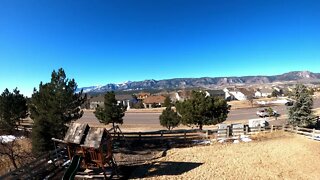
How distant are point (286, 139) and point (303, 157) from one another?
17.8 ft

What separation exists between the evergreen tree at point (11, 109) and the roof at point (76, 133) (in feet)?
66.7

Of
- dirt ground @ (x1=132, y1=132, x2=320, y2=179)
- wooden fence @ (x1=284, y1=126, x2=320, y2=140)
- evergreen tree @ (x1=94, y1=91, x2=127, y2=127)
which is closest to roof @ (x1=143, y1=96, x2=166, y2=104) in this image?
evergreen tree @ (x1=94, y1=91, x2=127, y2=127)

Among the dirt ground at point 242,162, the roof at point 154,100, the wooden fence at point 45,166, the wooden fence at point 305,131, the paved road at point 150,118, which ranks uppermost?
the roof at point 154,100

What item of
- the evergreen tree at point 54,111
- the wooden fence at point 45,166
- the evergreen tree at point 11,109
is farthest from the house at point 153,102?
the wooden fence at point 45,166

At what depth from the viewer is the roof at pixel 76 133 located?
15258 mm

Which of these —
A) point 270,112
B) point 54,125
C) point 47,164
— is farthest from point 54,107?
point 270,112

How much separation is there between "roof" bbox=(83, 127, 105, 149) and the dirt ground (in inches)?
125

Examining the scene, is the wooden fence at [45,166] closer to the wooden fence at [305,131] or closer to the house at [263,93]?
the wooden fence at [305,131]

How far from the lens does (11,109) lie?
114ft

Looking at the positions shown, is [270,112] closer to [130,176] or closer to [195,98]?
[195,98]

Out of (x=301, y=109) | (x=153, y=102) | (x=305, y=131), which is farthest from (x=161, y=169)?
(x=153, y=102)

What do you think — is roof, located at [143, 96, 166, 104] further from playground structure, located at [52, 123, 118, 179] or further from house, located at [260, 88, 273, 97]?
playground structure, located at [52, 123, 118, 179]

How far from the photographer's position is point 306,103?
91.4 ft

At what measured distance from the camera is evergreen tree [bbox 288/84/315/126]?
27.6 m
